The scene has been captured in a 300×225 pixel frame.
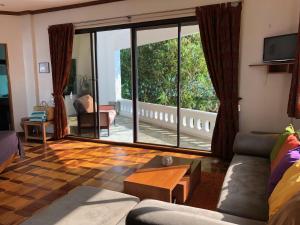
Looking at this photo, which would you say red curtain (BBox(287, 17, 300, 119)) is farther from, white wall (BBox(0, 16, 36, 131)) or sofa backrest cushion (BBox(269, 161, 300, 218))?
white wall (BBox(0, 16, 36, 131))

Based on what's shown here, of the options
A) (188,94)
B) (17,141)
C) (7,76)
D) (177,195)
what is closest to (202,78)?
(188,94)

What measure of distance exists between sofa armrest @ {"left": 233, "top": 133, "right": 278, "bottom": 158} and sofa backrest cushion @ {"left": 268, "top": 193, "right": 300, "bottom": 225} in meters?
1.65

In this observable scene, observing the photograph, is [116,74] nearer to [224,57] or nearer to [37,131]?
[37,131]

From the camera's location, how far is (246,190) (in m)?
1.97

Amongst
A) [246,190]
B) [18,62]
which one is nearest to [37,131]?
[18,62]

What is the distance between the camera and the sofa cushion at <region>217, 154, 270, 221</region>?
5.52 feet

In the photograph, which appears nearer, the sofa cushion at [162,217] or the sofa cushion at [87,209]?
the sofa cushion at [162,217]

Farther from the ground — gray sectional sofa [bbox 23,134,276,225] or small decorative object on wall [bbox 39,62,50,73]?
small decorative object on wall [bbox 39,62,50,73]

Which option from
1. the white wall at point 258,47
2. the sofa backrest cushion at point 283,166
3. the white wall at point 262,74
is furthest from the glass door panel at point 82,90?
the sofa backrest cushion at point 283,166

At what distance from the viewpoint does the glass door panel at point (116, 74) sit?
256 inches

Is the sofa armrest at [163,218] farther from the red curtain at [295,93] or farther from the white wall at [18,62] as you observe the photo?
the white wall at [18,62]

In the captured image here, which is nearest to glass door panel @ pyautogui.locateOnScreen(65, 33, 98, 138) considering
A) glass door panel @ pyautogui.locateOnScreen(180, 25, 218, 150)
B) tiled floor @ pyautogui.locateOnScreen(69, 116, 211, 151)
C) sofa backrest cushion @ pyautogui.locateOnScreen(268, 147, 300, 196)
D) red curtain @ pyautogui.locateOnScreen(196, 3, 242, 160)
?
tiled floor @ pyautogui.locateOnScreen(69, 116, 211, 151)

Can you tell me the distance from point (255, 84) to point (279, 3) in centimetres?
111

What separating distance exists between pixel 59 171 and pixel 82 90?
213 cm
